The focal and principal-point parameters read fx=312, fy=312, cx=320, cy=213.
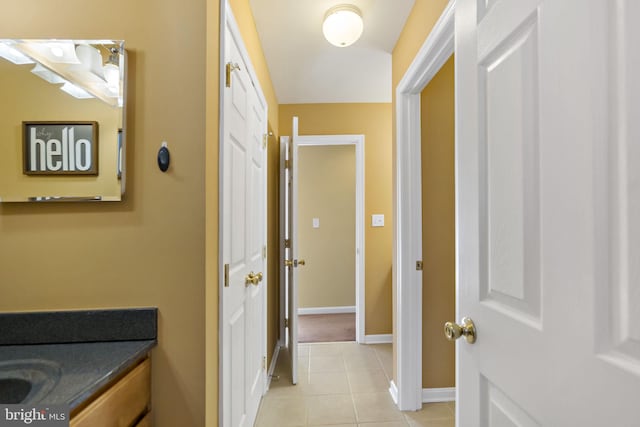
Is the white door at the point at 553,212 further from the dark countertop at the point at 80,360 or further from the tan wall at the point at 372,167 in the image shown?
the tan wall at the point at 372,167

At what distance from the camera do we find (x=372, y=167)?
3.24 m

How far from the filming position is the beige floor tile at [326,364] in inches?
103

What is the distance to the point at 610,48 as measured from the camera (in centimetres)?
Result: 48

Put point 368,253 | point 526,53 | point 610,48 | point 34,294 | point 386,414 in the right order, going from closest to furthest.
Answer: point 610,48 < point 526,53 < point 34,294 < point 386,414 < point 368,253

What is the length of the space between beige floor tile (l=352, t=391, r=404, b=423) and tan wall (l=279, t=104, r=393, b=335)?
3.37ft

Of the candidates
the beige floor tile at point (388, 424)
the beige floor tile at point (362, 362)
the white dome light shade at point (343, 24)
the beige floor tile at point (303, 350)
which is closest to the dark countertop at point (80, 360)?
the beige floor tile at point (388, 424)

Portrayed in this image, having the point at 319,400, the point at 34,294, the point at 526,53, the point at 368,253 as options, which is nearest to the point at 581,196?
the point at 526,53

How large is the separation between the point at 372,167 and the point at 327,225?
1351 mm

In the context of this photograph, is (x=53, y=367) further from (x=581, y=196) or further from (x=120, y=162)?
(x=581, y=196)

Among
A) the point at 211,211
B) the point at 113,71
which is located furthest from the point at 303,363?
the point at 113,71

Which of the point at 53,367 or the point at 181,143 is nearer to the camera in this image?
the point at 53,367

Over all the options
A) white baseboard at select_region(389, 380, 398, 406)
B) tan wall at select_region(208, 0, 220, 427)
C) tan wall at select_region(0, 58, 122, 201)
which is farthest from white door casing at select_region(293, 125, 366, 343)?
tan wall at select_region(0, 58, 122, 201)

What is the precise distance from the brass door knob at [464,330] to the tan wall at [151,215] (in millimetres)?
790

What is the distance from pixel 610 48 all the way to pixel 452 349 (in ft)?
6.85
